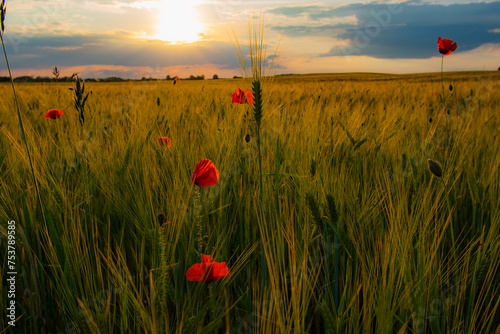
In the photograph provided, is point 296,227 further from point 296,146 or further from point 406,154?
point 406,154

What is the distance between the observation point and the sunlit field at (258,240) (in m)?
0.59

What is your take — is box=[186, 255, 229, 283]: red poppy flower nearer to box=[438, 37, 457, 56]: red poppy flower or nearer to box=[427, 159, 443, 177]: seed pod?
box=[427, 159, 443, 177]: seed pod

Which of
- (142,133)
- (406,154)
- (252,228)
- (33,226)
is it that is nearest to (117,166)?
(142,133)

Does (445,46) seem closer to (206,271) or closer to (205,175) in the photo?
(205,175)

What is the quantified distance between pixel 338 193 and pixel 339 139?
0.53 m

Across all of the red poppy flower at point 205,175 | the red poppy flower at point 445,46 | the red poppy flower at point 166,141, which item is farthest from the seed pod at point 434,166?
the red poppy flower at point 445,46

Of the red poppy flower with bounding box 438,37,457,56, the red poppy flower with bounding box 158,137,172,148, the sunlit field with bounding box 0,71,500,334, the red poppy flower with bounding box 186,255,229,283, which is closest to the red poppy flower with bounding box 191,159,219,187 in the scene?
the sunlit field with bounding box 0,71,500,334

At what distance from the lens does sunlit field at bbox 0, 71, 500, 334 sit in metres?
0.59

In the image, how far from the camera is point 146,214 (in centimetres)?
80

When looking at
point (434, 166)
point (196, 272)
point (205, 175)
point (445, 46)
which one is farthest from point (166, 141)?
point (445, 46)

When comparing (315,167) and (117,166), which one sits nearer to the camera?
(315,167)

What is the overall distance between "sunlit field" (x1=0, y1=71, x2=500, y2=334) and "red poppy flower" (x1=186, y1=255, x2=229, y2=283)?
0.05 m

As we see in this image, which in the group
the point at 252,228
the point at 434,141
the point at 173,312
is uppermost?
the point at 434,141

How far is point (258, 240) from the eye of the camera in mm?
823
